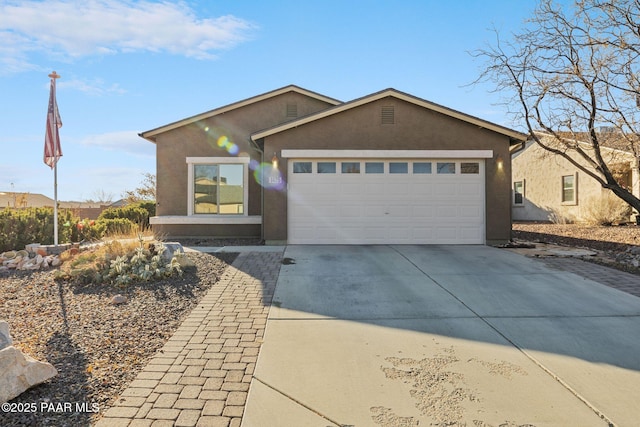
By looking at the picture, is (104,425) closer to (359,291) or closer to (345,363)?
(345,363)

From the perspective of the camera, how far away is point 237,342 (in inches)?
157

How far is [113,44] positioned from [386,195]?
27.6ft

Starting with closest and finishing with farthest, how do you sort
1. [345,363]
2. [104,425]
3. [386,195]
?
[104,425], [345,363], [386,195]

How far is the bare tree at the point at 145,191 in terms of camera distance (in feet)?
92.3

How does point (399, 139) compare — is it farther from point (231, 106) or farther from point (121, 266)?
point (121, 266)

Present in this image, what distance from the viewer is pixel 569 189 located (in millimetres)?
19172

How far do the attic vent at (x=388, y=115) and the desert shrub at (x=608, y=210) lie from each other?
11.4 meters

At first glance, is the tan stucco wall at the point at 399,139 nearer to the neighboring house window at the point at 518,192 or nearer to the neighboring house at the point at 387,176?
the neighboring house at the point at 387,176

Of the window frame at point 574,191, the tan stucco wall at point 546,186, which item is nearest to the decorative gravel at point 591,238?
the tan stucco wall at point 546,186

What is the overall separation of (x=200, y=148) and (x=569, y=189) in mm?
18327

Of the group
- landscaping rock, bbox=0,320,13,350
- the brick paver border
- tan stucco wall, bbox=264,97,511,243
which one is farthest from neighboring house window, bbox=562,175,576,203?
landscaping rock, bbox=0,320,13,350

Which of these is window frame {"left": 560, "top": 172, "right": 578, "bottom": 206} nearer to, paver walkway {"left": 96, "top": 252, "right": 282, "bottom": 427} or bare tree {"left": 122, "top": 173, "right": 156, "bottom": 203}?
paver walkway {"left": 96, "top": 252, "right": 282, "bottom": 427}

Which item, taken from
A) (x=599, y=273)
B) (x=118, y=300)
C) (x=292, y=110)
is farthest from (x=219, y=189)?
(x=599, y=273)

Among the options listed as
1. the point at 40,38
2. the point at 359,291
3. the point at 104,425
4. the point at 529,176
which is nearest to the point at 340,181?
the point at 359,291
